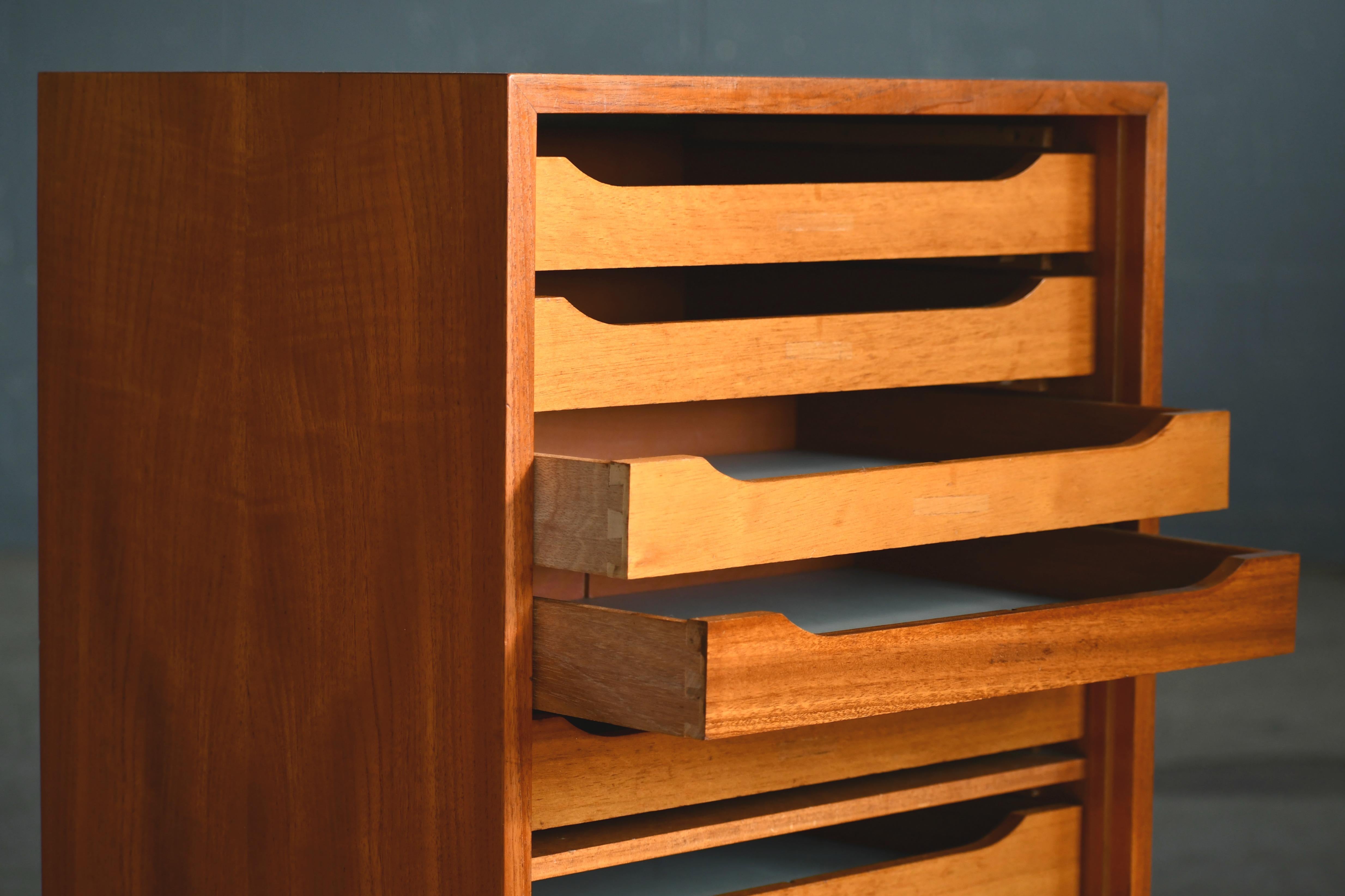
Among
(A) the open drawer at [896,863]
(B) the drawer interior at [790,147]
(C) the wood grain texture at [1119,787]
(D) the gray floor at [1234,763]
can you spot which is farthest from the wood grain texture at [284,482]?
(D) the gray floor at [1234,763]

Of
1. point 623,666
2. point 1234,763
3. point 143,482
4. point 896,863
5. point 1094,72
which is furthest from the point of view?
point 1094,72

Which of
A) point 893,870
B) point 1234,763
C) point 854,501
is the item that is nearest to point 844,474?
point 854,501

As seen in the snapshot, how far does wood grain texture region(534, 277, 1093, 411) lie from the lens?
1.30 meters

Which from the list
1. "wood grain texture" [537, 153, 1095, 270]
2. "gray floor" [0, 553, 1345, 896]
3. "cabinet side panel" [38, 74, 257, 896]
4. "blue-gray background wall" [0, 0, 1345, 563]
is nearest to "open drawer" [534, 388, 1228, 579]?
"wood grain texture" [537, 153, 1095, 270]

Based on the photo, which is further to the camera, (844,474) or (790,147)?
(790,147)

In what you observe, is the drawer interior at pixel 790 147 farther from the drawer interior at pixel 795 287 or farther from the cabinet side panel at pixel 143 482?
the cabinet side panel at pixel 143 482

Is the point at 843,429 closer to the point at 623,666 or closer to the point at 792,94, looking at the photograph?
the point at 792,94

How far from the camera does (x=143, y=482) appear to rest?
4.81 feet

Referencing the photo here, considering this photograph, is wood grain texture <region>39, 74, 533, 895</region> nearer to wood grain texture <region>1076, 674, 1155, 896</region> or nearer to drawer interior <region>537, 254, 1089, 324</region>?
drawer interior <region>537, 254, 1089, 324</region>

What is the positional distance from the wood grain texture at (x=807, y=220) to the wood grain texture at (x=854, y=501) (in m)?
0.17

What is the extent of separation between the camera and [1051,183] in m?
1.59

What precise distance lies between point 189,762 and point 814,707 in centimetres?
53

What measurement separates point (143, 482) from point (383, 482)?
26 cm

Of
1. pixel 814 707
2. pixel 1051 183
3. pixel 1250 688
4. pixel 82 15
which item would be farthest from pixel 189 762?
pixel 1250 688
